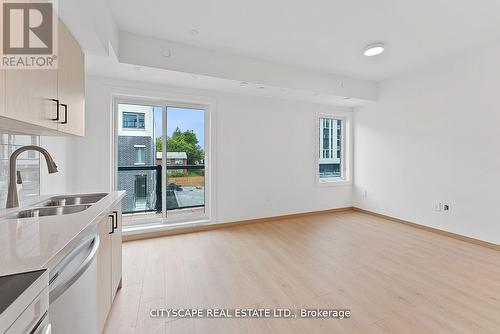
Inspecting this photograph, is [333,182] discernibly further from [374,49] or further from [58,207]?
[58,207]

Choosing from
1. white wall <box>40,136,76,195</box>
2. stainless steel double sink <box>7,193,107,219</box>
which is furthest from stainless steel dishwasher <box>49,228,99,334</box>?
white wall <box>40,136,76,195</box>

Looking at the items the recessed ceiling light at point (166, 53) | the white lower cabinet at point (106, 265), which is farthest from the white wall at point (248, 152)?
the white lower cabinet at point (106, 265)

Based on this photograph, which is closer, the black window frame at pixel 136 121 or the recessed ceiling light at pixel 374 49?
the recessed ceiling light at pixel 374 49

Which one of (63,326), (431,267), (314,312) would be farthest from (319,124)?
(63,326)

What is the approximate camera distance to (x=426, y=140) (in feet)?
12.5

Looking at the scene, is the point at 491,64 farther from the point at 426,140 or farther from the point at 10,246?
the point at 10,246

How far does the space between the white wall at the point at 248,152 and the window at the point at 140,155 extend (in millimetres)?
384

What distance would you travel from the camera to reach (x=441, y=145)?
11.9 ft

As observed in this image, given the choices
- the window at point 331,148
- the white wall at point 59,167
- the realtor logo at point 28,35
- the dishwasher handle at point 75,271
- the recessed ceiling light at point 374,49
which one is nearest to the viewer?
the dishwasher handle at point 75,271

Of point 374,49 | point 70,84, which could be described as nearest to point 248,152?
point 374,49

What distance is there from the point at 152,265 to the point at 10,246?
1.88m

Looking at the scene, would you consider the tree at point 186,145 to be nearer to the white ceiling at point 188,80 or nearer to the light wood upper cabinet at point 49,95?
the white ceiling at point 188,80

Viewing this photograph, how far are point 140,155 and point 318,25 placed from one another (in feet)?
10.2

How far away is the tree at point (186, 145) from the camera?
147 inches
